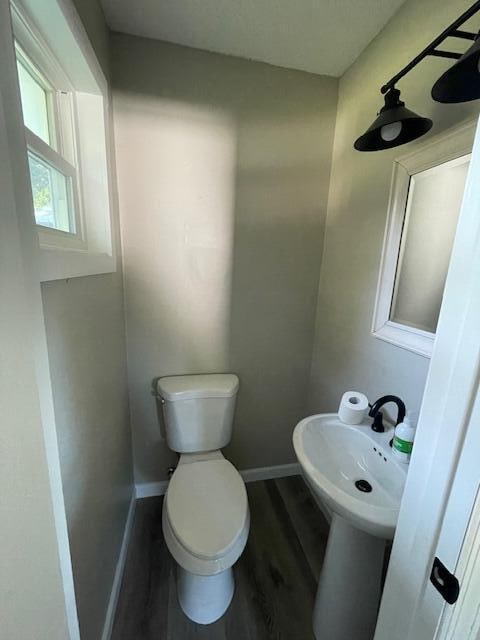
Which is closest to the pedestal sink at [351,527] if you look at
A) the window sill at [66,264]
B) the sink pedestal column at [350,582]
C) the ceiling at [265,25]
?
the sink pedestal column at [350,582]

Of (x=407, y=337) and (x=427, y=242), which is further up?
(x=427, y=242)

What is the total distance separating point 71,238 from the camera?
0.95m


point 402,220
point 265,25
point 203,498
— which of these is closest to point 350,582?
point 203,498

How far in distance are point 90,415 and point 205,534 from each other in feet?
2.07

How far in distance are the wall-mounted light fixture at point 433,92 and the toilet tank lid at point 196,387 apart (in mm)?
1234

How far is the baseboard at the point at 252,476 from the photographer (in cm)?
164

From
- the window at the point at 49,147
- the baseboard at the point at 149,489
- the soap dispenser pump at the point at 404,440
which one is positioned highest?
the window at the point at 49,147

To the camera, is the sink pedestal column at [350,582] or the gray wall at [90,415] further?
the sink pedestal column at [350,582]

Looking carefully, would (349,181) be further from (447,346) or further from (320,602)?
(320,602)

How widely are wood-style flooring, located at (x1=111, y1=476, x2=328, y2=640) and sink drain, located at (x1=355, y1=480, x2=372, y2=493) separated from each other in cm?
67

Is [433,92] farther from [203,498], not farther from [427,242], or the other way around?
[203,498]

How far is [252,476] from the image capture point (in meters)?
1.77

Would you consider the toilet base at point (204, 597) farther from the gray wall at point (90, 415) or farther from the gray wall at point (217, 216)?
the gray wall at point (217, 216)

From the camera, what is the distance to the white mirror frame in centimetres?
82
